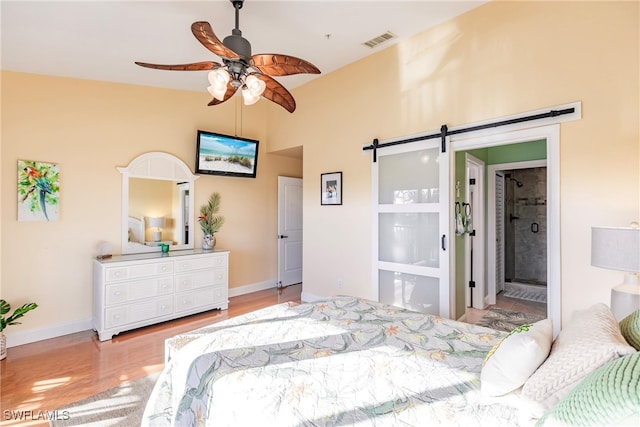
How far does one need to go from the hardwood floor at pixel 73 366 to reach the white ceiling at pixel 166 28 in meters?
2.76

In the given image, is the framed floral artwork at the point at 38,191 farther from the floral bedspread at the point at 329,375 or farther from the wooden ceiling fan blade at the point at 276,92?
the floral bedspread at the point at 329,375

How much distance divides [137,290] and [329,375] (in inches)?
115

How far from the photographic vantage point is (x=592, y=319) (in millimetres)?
1246

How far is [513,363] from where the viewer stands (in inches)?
43.7

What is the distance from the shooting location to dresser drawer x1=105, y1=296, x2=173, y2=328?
3.19m

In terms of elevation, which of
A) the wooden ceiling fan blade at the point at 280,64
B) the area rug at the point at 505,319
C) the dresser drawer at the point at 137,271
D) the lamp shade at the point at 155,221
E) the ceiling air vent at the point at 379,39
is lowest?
the area rug at the point at 505,319

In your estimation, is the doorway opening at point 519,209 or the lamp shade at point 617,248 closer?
the lamp shade at point 617,248

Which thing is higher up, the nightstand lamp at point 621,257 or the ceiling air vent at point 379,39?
the ceiling air vent at point 379,39

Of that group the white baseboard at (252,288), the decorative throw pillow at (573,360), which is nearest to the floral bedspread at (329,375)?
the decorative throw pillow at (573,360)

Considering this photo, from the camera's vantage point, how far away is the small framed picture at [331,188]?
3.98 m

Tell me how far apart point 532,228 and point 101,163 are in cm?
675

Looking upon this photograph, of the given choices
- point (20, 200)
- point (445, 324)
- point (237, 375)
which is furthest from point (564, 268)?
point (20, 200)

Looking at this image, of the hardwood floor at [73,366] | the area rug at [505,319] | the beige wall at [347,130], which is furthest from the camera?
the area rug at [505,319]

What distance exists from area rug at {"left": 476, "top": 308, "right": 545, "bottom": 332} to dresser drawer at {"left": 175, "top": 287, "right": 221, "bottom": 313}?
3.26 meters
